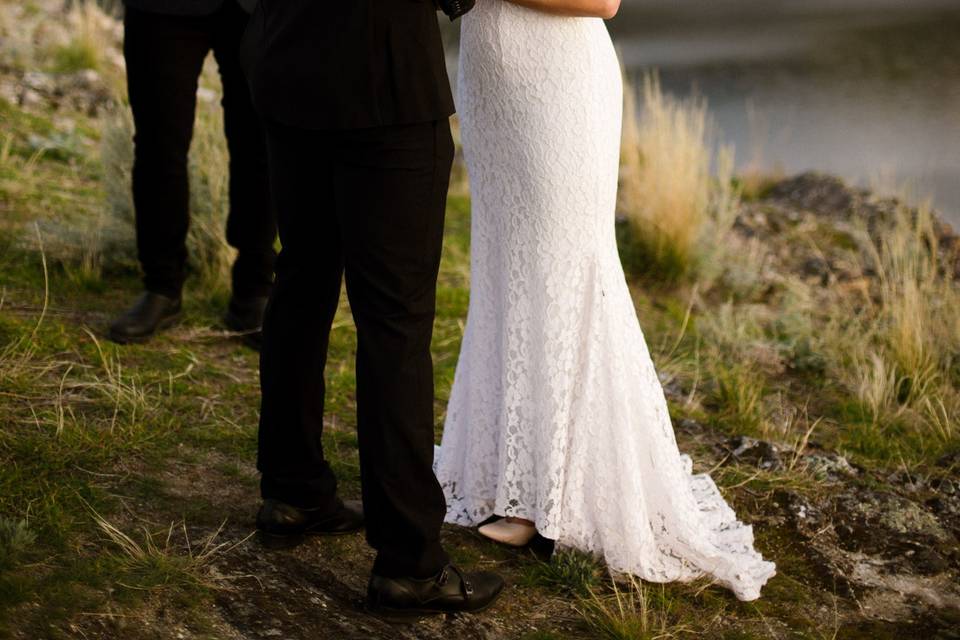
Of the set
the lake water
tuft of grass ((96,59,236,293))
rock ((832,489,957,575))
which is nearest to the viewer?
rock ((832,489,957,575))

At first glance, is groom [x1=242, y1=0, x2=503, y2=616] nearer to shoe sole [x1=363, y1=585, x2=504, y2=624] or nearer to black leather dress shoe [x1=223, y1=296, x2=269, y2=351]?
shoe sole [x1=363, y1=585, x2=504, y2=624]

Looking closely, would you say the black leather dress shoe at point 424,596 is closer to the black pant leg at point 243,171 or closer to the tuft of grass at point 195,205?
the black pant leg at point 243,171

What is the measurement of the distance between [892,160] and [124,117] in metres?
7.04

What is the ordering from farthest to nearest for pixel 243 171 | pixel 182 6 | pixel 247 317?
1. pixel 247 317
2. pixel 243 171
3. pixel 182 6

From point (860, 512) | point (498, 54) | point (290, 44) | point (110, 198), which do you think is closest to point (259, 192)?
point (110, 198)

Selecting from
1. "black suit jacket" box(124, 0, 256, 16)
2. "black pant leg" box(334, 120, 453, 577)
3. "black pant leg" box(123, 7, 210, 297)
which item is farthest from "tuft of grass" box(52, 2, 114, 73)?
"black pant leg" box(334, 120, 453, 577)

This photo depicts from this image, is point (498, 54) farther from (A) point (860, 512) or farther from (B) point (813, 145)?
(B) point (813, 145)

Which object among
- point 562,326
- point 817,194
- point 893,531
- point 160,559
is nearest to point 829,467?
point 893,531

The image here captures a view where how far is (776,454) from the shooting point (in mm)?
3658

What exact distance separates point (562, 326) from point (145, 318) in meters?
1.87

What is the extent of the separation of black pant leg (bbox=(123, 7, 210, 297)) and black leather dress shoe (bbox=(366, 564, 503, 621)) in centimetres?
194

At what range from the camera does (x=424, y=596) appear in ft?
8.08

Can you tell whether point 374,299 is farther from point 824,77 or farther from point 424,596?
point 824,77

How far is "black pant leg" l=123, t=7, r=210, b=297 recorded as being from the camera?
366 centimetres
